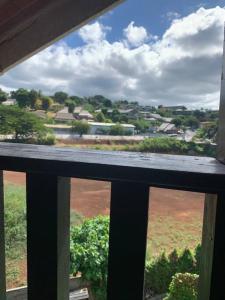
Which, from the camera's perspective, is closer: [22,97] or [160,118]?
[160,118]

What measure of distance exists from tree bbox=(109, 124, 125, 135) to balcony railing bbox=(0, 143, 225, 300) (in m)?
0.33

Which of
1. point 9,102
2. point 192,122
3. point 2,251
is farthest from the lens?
point 9,102

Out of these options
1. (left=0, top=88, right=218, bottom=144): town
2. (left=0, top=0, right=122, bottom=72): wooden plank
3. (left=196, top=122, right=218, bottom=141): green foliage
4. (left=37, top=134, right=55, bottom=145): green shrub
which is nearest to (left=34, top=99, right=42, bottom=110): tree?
(left=0, top=88, right=218, bottom=144): town

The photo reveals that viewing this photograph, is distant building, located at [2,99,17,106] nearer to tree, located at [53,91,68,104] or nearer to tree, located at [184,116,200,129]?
tree, located at [53,91,68,104]

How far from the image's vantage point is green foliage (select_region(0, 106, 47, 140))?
2.24ft

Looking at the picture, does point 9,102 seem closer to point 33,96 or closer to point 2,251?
point 33,96

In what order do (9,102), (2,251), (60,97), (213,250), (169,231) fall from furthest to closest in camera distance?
(169,231), (60,97), (9,102), (2,251), (213,250)

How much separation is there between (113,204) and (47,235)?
133 millimetres

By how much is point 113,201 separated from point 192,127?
303 millimetres

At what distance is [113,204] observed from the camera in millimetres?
429

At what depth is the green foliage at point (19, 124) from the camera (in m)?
0.68

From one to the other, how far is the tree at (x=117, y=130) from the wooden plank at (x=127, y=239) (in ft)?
1.30

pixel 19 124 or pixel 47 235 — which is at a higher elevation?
pixel 19 124

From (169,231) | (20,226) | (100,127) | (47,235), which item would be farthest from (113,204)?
(169,231)
